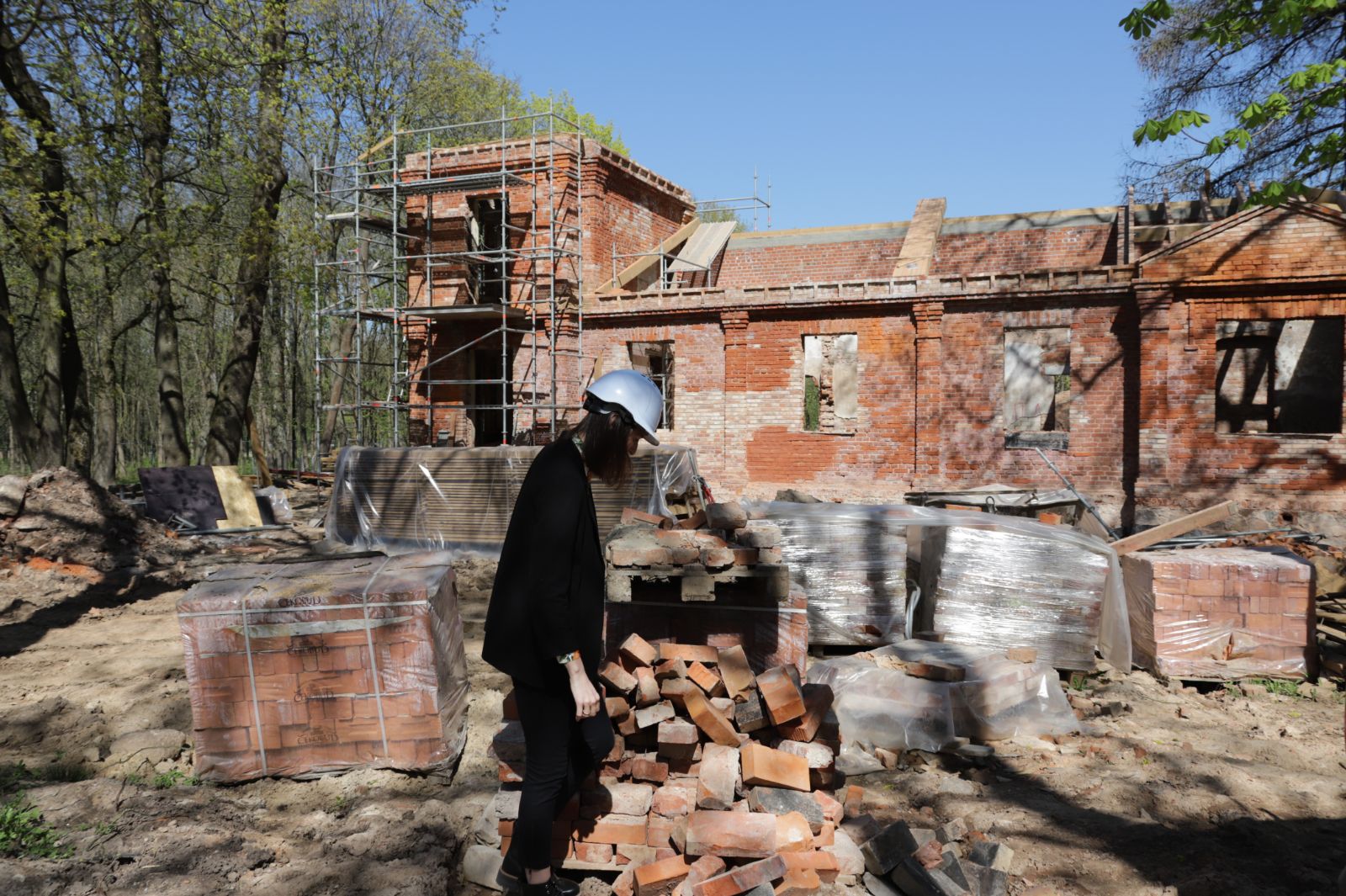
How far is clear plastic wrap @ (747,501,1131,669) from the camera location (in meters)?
6.36

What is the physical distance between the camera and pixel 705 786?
3.76m

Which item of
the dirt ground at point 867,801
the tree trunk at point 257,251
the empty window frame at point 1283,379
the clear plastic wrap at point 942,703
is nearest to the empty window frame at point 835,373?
the empty window frame at point 1283,379

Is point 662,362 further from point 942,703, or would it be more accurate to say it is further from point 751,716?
point 751,716

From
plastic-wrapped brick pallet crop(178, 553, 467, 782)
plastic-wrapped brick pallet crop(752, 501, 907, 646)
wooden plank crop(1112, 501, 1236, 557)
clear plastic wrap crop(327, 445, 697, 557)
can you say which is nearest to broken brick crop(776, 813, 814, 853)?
plastic-wrapped brick pallet crop(178, 553, 467, 782)

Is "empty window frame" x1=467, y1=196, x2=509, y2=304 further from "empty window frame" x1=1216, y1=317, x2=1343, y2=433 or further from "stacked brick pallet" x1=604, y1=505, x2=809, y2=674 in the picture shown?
"stacked brick pallet" x1=604, y1=505, x2=809, y2=674

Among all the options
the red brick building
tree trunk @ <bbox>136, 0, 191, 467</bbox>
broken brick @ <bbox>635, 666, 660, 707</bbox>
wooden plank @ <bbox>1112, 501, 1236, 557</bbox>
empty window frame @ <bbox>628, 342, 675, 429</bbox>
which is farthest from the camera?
empty window frame @ <bbox>628, 342, 675, 429</bbox>

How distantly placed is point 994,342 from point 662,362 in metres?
7.06

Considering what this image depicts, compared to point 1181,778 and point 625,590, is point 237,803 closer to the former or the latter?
point 625,590

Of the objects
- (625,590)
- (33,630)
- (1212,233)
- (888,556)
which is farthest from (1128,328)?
(33,630)

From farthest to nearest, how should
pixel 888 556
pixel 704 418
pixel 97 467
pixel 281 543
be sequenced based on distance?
pixel 97 467 → pixel 704 418 → pixel 281 543 → pixel 888 556

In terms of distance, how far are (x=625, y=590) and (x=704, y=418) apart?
1248 cm

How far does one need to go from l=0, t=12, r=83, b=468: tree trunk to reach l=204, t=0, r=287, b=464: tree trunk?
2.68m

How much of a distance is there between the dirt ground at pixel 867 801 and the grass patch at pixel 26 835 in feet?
0.21

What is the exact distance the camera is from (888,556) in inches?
263
